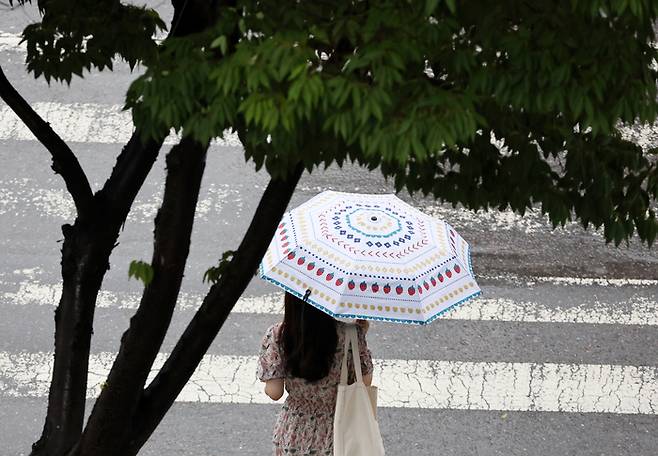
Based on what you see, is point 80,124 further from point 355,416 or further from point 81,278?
point 81,278

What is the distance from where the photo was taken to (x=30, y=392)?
671cm

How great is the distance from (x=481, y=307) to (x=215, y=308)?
4.22m

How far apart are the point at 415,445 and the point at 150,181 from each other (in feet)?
11.3

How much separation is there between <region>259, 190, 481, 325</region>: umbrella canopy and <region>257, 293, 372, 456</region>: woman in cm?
18

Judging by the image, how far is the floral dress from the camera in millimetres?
4535

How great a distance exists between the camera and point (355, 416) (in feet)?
14.9

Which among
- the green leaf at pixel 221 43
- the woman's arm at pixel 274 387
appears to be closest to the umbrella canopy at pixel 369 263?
the woman's arm at pixel 274 387

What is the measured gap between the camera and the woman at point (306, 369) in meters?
4.43

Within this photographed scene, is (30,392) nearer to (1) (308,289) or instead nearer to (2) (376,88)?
(1) (308,289)

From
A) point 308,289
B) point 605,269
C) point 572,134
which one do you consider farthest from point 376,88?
point 605,269

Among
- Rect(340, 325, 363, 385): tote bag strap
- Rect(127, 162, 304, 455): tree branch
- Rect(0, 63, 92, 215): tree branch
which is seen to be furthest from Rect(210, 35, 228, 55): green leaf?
Rect(340, 325, 363, 385): tote bag strap

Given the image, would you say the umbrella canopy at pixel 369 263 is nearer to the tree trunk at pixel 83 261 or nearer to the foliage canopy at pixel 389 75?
the tree trunk at pixel 83 261

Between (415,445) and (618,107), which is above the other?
(618,107)

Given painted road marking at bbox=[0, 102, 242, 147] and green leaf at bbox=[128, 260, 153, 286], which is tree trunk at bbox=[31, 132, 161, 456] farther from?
painted road marking at bbox=[0, 102, 242, 147]
